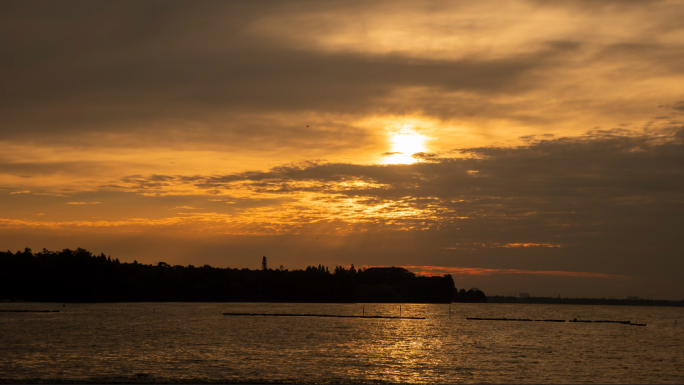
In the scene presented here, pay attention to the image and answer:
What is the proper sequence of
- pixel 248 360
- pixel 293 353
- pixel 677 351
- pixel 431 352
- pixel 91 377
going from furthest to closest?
pixel 677 351 < pixel 431 352 < pixel 293 353 < pixel 248 360 < pixel 91 377

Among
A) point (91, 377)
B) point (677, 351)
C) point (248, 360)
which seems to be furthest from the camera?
point (677, 351)

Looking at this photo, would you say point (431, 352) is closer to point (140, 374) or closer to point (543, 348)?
point (543, 348)

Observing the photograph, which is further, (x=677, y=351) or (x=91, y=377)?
(x=677, y=351)

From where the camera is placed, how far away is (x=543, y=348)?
108500 mm

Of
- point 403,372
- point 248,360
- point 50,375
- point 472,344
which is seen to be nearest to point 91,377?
point 50,375

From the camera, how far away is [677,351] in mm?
112250

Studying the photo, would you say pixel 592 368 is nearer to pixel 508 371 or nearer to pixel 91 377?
pixel 508 371

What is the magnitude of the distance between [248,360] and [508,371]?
3290 centimetres

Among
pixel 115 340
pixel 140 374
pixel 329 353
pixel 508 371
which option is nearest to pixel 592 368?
pixel 508 371

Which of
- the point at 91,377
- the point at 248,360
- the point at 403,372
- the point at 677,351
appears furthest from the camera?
the point at 677,351

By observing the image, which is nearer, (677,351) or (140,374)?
(140,374)

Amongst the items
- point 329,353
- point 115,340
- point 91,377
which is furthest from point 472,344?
point 91,377

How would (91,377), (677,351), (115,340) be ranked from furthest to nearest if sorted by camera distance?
(677,351)
(115,340)
(91,377)

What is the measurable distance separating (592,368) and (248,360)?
4520 cm
